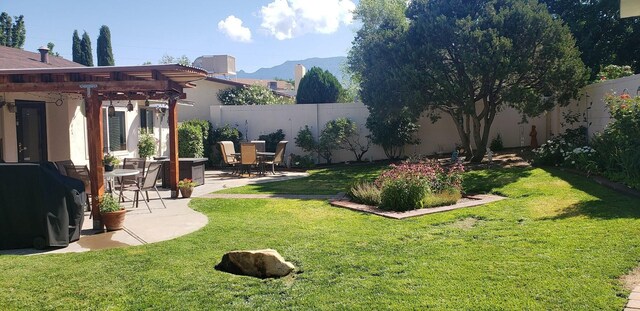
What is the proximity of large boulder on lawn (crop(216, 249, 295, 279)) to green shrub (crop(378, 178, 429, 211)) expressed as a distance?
153 inches

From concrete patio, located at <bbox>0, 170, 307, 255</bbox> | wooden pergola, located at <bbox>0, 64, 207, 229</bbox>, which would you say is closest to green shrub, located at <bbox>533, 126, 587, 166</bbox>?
concrete patio, located at <bbox>0, 170, 307, 255</bbox>

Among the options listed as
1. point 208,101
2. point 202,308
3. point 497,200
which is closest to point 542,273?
point 202,308

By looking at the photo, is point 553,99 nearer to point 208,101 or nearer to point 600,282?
point 600,282

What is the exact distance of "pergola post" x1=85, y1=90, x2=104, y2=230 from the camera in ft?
26.2

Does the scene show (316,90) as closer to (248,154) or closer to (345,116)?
(345,116)

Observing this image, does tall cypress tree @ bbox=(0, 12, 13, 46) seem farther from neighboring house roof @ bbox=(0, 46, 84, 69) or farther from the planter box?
the planter box

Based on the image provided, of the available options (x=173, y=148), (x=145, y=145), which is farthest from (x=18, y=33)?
(x=173, y=148)

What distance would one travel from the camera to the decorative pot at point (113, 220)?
7.61m

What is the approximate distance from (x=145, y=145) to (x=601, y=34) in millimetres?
16039

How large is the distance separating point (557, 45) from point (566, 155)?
9.88 ft

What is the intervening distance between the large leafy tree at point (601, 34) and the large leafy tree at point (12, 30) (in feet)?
112

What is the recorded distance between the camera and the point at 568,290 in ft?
14.2

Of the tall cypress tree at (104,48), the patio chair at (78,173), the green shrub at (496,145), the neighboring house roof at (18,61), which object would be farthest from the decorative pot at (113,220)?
the tall cypress tree at (104,48)

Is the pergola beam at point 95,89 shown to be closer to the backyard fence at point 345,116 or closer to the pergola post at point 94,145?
the pergola post at point 94,145
